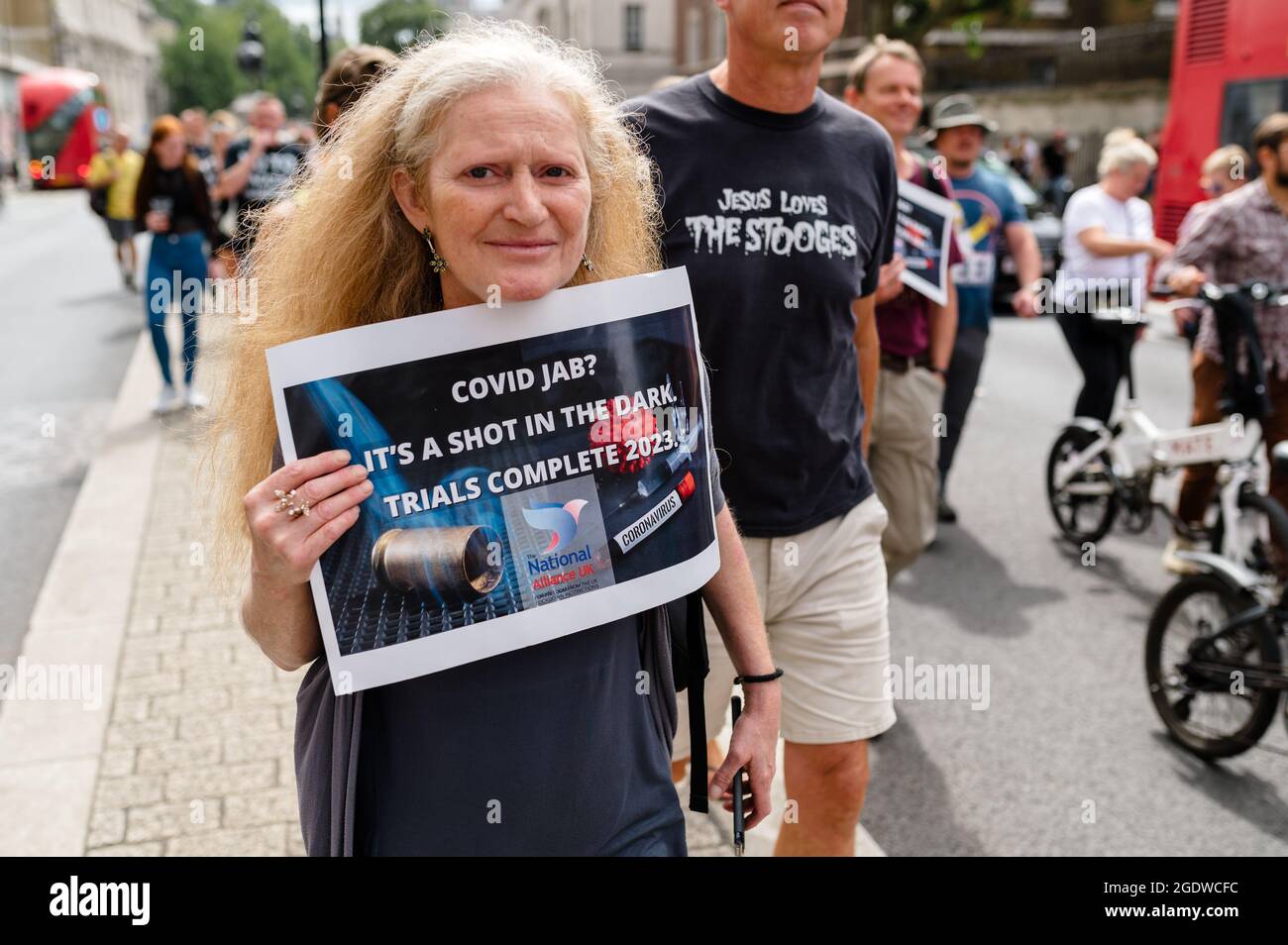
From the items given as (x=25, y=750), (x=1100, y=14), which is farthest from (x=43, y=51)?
(x=25, y=750)

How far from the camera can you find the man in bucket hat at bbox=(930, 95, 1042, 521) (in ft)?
20.5

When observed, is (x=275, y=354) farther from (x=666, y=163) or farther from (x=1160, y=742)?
(x=1160, y=742)

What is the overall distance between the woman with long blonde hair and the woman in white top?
5247 mm

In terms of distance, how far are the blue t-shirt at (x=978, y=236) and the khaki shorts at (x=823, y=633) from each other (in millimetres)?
3872

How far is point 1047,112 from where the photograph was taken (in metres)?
30.8

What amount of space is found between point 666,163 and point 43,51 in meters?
94.6

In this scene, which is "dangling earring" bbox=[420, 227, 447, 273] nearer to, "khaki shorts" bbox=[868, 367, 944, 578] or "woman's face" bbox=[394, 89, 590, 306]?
"woman's face" bbox=[394, 89, 590, 306]

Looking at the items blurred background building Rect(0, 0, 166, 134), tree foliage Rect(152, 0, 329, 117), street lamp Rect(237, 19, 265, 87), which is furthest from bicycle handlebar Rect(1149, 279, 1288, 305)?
tree foliage Rect(152, 0, 329, 117)

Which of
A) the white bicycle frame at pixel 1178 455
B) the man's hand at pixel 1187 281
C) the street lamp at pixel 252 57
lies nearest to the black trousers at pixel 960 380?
the white bicycle frame at pixel 1178 455

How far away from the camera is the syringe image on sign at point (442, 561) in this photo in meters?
1.60

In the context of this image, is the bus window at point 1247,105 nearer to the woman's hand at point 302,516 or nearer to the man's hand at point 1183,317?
the man's hand at point 1183,317

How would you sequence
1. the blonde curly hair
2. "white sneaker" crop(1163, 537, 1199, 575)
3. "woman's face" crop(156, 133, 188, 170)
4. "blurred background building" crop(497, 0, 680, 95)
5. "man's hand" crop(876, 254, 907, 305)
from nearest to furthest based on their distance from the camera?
1. the blonde curly hair
2. "man's hand" crop(876, 254, 907, 305)
3. "white sneaker" crop(1163, 537, 1199, 575)
4. "woman's face" crop(156, 133, 188, 170)
5. "blurred background building" crop(497, 0, 680, 95)

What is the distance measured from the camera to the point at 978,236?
20.6 feet

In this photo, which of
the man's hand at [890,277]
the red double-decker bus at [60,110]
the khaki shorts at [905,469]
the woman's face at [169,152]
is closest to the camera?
the man's hand at [890,277]
